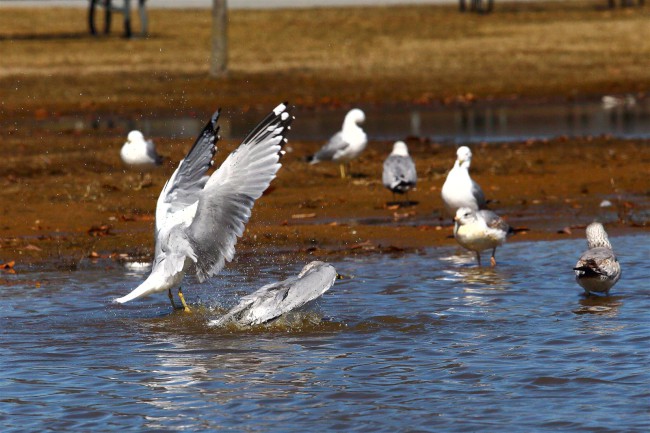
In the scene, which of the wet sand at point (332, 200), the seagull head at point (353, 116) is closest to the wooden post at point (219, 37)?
the wet sand at point (332, 200)

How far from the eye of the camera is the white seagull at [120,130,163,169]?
17.7 metres

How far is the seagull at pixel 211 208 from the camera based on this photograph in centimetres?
929

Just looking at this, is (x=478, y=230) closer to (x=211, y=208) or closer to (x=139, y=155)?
(x=211, y=208)

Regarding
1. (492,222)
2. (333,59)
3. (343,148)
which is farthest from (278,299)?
(333,59)

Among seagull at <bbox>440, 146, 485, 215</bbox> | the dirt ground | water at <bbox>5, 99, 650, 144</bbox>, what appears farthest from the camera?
water at <bbox>5, 99, 650, 144</bbox>

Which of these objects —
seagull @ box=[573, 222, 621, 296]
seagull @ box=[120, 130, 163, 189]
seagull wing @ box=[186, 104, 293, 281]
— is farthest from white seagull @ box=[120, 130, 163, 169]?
seagull @ box=[573, 222, 621, 296]

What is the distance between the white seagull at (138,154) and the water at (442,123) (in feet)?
19.1

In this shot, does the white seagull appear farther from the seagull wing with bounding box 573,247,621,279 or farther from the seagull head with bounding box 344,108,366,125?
the seagull wing with bounding box 573,247,621,279

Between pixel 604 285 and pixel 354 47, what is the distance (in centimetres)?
3925

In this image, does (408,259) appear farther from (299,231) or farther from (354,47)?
(354,47)

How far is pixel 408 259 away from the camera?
1201cm

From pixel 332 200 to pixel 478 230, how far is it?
15.0 ft

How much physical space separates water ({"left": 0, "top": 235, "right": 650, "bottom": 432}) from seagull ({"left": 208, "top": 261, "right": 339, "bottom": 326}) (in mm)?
151

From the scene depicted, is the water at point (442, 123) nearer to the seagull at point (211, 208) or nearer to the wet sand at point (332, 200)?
the wet sand at point (332, 200)
